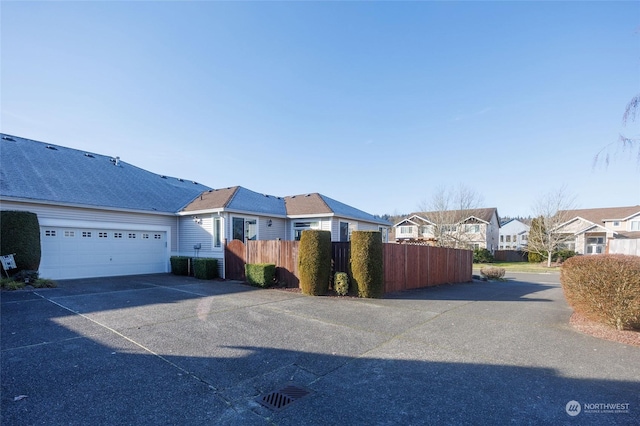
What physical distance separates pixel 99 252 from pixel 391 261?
12.7 metres

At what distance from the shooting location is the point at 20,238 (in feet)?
33.9

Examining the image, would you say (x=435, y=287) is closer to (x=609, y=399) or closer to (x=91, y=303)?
(x=609, y=399)

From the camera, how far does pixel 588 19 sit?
6.99m

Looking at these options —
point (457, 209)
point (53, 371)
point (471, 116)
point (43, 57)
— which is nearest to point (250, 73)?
point (43, 57)

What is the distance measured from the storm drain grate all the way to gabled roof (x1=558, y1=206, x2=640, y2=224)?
4492cm

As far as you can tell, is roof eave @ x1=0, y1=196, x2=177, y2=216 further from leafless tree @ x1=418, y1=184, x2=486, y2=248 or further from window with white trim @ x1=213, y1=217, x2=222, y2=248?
leafless tree @ x1=418, y1=184, x2=486, y2=248

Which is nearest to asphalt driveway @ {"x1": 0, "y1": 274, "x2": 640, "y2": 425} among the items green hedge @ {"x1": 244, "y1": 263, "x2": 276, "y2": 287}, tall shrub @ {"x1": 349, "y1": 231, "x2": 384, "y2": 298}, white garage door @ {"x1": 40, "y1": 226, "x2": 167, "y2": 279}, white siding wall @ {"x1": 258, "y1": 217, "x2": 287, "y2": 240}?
tall shrub @ {"x1": 349, "y1": 231, "x2": 384, "y2": 298}

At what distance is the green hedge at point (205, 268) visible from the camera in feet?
42.5

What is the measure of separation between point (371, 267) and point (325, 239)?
180 centimetres

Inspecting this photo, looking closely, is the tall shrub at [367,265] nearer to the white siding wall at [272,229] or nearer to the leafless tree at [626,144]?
the leafless tree at [626,144]

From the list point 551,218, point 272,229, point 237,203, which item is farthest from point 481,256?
point 237,203

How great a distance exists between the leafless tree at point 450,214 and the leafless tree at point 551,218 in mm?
6644

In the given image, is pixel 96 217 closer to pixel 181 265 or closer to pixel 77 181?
pixel 77 181

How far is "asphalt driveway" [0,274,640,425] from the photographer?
118 inches
